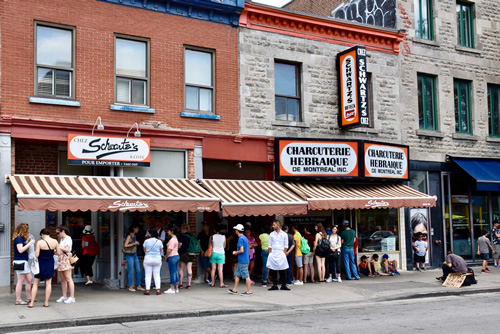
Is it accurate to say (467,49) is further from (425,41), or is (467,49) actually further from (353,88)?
(353,88)

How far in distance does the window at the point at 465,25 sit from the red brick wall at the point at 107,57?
10.0 meters

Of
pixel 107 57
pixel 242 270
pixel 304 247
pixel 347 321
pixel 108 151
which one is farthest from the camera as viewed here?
pixel 304 247

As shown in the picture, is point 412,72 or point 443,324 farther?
point 412,72

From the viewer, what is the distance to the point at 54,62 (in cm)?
1388

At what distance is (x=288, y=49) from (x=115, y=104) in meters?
5.87

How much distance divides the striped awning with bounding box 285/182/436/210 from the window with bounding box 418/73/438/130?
3075mm

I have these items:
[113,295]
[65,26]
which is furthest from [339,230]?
[65,26]

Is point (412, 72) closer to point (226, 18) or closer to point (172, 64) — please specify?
point (226, 18)

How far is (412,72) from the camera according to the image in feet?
65.8

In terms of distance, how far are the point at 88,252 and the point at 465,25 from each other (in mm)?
16415

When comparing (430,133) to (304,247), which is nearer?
(304,247)

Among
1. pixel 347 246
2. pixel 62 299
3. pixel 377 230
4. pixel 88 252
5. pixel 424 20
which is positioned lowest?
pixel 62 299

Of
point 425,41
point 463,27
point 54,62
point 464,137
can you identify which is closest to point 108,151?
point 54,62

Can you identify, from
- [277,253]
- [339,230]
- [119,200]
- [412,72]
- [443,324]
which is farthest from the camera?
[412,72]
